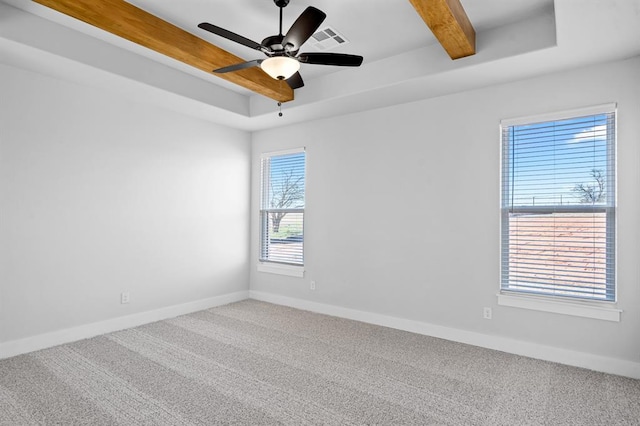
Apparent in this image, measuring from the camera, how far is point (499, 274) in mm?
3656

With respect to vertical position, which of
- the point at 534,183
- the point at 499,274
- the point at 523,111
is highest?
the point at 523,111

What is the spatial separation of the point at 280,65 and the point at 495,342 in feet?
10.4

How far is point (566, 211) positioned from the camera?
3.32 metres

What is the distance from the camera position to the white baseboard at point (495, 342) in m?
3.07

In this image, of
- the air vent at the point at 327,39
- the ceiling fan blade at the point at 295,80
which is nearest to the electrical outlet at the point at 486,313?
the ceiling fan blade at the point at 295,80

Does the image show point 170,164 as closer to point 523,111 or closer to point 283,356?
point 283,356

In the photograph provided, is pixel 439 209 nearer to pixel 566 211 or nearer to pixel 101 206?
pixel 566 211

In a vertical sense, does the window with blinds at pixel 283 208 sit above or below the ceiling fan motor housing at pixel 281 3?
below

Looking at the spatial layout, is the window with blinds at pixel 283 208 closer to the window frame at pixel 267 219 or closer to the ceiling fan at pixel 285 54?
the window frame at pixel 267 219

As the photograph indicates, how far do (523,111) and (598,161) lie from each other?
30.4 inches

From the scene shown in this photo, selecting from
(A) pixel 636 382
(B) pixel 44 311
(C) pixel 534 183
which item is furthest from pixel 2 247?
(A) pixel 636 382

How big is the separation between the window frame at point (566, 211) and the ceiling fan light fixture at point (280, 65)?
219cm

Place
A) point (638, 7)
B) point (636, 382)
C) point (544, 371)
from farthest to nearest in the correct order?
point (544, 371) → point (636, 382) → point (638, 7)

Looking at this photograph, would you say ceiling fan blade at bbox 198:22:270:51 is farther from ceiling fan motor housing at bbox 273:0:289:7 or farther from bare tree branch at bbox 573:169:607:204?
bare tree branch at bbox 573:169:607:204
